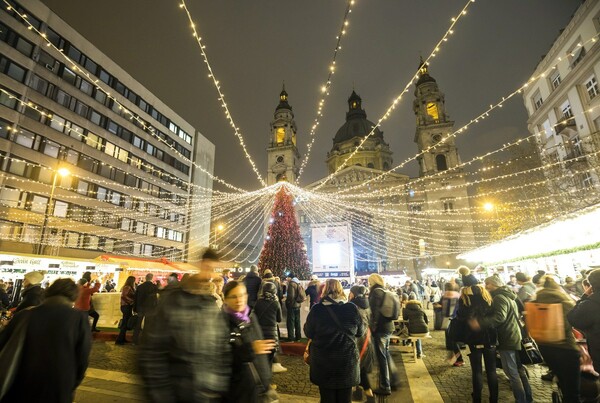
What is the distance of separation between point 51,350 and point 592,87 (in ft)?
92.8

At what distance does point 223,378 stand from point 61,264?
1992 cm

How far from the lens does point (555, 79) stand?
23625 mm

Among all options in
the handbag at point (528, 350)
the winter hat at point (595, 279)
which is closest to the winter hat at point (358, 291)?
the handbag at point (528, 350)

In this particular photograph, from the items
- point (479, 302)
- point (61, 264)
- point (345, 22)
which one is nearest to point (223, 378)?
point (479, 302)

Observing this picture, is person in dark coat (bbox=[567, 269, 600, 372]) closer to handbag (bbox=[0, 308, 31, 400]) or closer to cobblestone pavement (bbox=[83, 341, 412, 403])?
cobblestone pavement (bbox=[83, 341, 412, 403])

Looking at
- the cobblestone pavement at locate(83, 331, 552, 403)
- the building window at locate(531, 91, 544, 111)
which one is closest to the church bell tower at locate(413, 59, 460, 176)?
the building window at locate(531, 91, 544, 111)

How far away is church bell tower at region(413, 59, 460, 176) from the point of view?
41.1 meters

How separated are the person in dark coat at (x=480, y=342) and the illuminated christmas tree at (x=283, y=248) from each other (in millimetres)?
10067

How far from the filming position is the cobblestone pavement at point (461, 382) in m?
4.64

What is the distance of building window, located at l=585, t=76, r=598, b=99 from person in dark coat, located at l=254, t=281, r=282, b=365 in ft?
81.8

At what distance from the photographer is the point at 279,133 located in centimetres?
4841

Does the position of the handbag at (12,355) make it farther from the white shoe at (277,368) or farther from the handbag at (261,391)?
the white shoe at (277,368)

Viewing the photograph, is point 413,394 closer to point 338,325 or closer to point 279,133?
point 338,325

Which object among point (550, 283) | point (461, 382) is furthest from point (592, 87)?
point (461, 382)
